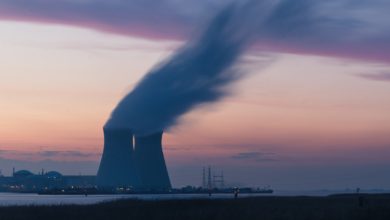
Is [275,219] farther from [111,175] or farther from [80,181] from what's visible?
[80,181]

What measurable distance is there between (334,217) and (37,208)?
14.1 metres

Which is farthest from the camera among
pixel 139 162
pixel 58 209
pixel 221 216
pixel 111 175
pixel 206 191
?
pixel 206 191

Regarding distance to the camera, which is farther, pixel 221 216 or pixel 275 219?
pixel 221 216

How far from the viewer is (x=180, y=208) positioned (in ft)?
114

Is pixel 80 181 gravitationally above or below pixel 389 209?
above

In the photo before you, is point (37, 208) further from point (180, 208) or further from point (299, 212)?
point (299, 212)

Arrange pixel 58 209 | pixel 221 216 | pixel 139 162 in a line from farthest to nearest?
pixel 139 162, pixel 58 209, pixel 221 216

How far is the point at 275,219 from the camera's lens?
27031 mm

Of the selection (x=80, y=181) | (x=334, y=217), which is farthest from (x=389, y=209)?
(x=80, y=181)

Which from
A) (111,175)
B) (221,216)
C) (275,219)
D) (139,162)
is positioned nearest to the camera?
(275,219)

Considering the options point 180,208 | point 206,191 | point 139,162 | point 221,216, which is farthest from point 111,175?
point 206,191

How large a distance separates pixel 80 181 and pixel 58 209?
553 ft

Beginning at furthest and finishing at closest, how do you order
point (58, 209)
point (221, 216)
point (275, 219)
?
point (58, 209), point (221, 216), point (275, 219)

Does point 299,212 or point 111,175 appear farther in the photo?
point 111,175
